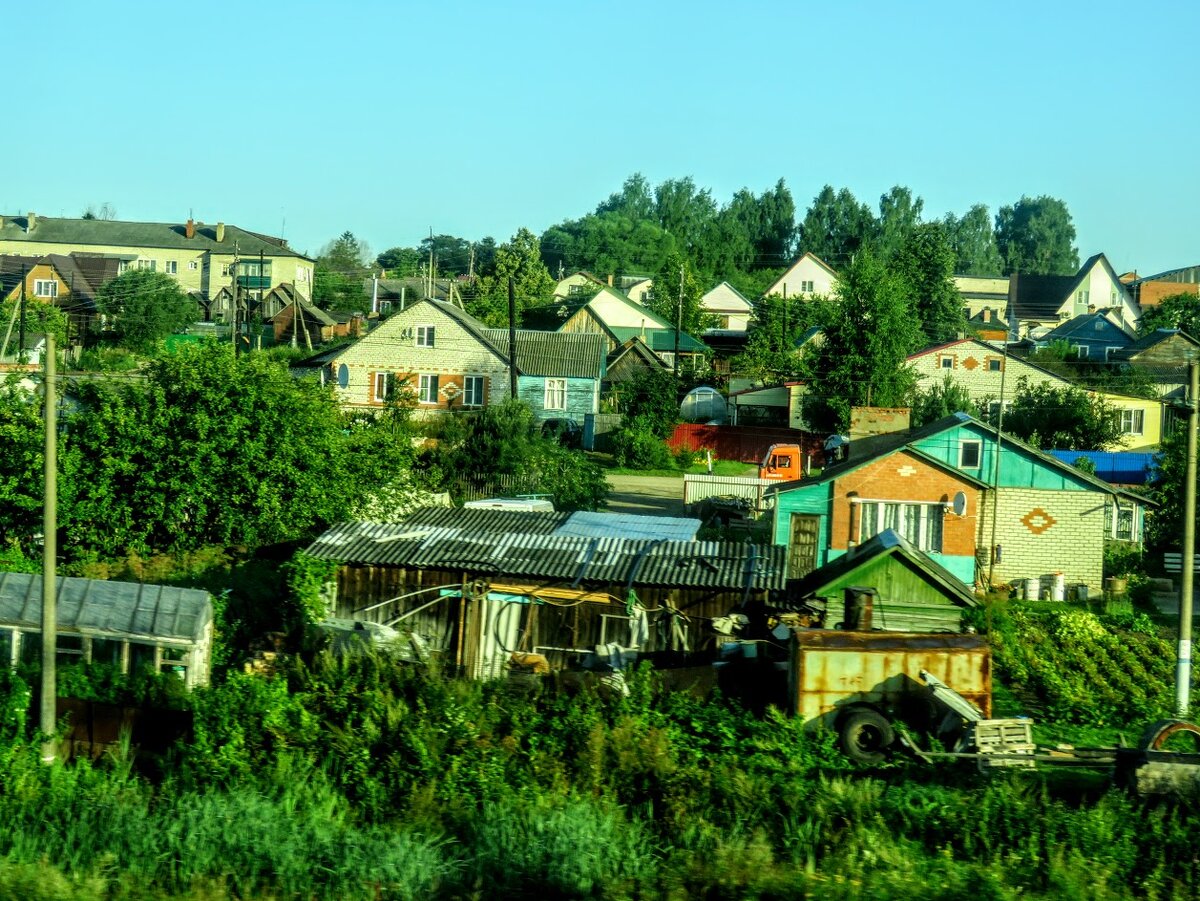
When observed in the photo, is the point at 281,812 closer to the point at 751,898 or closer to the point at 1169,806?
the point at 751,898

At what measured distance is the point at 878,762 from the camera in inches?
506

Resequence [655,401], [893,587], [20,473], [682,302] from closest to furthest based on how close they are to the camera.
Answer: [893,587] → [20,473] → [655,401] → [682,302]

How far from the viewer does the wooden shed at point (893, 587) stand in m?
16.3

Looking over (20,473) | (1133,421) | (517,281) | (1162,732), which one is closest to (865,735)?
(1162,732)

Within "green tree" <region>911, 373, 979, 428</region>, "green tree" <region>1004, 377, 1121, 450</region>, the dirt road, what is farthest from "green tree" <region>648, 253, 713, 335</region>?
the dirt road

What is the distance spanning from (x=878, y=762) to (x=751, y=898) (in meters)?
4.59

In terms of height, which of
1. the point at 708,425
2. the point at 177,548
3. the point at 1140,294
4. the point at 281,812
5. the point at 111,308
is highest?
the point at 1140,294

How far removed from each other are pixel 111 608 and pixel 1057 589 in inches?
654

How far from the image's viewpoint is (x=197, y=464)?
20.5 metres

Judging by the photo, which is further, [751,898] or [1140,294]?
[1140,294]

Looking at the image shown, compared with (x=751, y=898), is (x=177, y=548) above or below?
above

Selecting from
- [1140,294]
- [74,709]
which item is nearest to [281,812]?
[74,709]

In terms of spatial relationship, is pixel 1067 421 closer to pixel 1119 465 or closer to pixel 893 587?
pixel 1119 465

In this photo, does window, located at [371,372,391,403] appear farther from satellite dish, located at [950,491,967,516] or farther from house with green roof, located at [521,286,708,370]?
satellite dish, located at [950,491,967,516]
